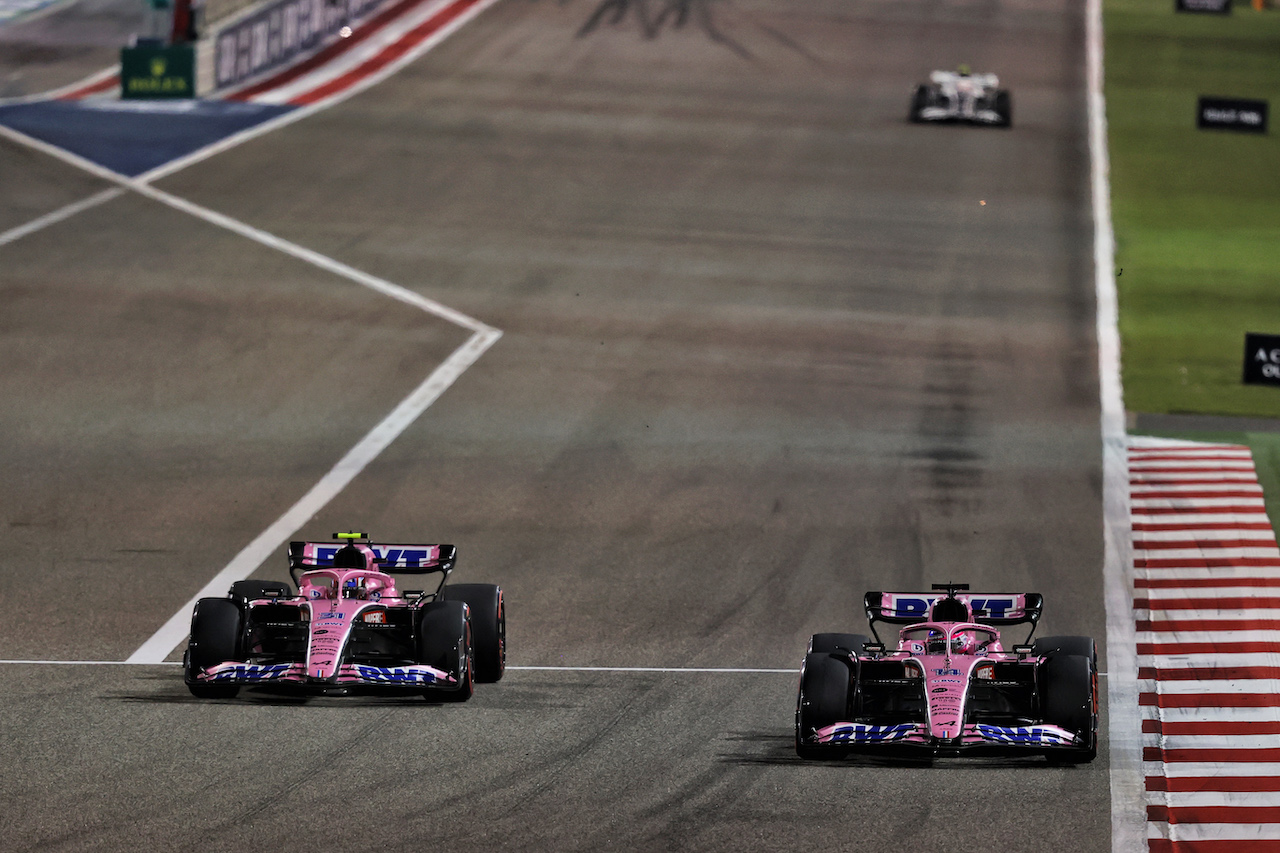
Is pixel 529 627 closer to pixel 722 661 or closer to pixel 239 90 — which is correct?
pixel 722 661

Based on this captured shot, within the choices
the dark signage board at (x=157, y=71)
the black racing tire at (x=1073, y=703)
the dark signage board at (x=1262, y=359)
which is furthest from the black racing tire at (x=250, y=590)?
the dark signage board at (x=157, y=71)

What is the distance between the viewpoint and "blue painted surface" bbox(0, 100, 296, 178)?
1585 inches

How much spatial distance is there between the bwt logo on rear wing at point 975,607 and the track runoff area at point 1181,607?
4.11ft

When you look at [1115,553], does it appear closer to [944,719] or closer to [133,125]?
[944,719]

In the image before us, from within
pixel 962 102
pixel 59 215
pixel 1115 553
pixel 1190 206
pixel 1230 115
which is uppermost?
pixel 1230 115

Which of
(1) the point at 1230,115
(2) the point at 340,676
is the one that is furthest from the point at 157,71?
(2) the point at 340,676

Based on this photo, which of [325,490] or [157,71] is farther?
[157,71]

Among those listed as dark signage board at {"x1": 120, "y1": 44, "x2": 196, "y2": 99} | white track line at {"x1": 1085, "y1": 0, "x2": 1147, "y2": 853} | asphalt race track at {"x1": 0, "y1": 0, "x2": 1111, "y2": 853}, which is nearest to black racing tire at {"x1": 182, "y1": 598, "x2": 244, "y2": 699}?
asphalt race track at {"x1": 0, "y1": 0, "x2": 1111, "y2": 853}

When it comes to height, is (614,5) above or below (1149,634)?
above

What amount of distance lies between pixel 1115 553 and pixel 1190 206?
20772mm

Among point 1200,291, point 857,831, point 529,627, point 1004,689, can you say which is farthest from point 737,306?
point 857,831

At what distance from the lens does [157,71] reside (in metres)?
44.3

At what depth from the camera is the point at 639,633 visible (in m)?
18.8

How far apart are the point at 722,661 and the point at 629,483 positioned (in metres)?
6.48
